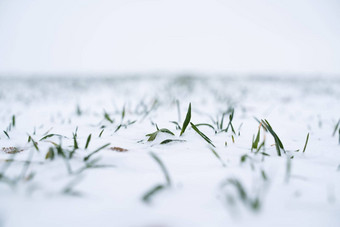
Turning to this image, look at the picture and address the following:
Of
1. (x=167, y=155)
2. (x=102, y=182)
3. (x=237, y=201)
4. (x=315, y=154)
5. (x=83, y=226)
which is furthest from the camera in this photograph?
(x=315, y=154)

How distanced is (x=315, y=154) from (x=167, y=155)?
0.90 meters

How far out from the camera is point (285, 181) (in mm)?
854

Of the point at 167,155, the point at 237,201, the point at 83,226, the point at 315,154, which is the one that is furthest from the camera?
the point at 315,154

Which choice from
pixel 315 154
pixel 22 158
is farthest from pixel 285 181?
pixel 22 158

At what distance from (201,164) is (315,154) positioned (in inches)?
29.5

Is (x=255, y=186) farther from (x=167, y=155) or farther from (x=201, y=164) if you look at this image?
(x=167, y=155)

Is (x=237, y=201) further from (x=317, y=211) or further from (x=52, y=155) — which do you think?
(x=52, y=155)

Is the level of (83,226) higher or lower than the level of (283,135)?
lower

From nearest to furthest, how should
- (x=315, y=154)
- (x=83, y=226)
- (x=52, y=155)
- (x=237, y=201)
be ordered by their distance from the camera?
(x=83, y=226), (x=237, y=201), (x=52, y=155), (x=315, y=154)

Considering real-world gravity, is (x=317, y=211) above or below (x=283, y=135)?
below

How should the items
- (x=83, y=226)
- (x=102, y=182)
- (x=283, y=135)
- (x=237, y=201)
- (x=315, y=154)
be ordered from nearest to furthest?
(x=83, y=226) < (x=237, y=201) < (x=102, y=182) < (x=315, y=154) < (x=283, y=135)

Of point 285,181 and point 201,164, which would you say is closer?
point 285,181

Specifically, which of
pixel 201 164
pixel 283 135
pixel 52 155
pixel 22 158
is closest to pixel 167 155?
pixel 201 164

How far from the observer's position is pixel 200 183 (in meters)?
0.85
